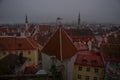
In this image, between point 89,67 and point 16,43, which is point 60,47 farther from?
point 16,43

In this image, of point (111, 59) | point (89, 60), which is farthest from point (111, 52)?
point (89, 60)

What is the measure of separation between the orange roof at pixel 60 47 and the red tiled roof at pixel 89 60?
35 cm

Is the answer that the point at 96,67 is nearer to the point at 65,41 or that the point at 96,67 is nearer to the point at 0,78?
the point at 65,41

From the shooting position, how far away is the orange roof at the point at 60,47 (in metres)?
5.06

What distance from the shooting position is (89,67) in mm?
5527

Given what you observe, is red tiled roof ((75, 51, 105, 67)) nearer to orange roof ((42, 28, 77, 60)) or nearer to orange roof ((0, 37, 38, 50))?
orange roof ((42, 28, 77, 60))

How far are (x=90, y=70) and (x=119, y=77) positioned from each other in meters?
1.16

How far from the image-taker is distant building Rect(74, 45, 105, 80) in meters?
5.40

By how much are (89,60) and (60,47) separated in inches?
41.9

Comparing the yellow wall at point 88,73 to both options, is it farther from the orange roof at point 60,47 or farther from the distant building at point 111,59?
the orange roof at point 60,47

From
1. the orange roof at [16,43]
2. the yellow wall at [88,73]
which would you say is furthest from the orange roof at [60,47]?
the orange roof at [16,43]

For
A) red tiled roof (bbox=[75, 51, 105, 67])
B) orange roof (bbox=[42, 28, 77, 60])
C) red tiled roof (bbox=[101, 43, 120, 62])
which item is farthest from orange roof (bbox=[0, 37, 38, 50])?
red tiled roof (bbox=[101, 43, 120, 62])

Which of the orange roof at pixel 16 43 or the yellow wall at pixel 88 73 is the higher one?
the orange roof at pixel 16 43

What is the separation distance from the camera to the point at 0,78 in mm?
3137
